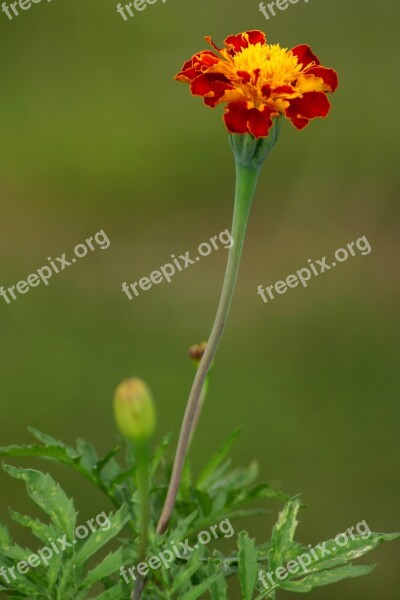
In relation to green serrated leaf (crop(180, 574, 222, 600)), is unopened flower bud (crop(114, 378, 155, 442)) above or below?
above

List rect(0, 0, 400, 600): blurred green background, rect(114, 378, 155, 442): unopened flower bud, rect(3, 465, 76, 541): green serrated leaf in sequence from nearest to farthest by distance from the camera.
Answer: rect(114, 378, 155, 442): unopened flower bud, rect(3, 465, 76, 541): green serrated leaf, rect(0, 0, 400, 600): blurred green background

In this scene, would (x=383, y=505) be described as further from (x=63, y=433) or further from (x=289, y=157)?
(x=289, y=157)

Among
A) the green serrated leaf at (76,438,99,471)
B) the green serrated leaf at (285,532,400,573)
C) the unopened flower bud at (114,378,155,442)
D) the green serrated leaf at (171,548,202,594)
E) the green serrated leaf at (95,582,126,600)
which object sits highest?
the unopened flower bud at (114,378,155,442)

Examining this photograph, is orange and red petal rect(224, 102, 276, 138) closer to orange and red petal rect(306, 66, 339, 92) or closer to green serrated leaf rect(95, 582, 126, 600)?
orange and red petal rect(306, 66, 339, 92)

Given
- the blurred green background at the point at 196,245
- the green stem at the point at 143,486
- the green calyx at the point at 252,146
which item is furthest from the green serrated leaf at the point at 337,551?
the blurred green background at the point at 196,245

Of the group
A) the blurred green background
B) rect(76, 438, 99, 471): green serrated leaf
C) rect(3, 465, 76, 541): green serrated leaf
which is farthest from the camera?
the blurred green background

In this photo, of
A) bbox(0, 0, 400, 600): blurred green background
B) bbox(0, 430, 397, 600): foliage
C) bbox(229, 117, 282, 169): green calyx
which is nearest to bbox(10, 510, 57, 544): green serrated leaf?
bbox(0, 430, 397, 600): foliage

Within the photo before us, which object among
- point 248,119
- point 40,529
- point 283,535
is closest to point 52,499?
point 40,529

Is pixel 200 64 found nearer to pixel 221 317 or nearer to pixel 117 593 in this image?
pixel 221 317
